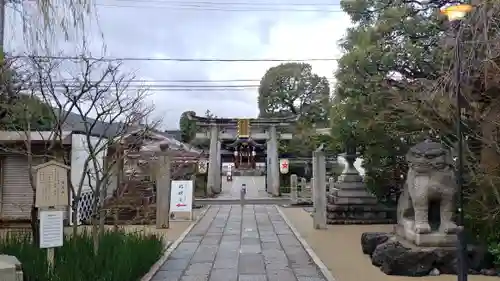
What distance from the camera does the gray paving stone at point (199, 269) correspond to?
7.57 meters

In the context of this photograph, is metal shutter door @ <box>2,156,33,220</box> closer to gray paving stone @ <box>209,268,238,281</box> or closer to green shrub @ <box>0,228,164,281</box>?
green shrub @ <box>0,228,164,281</box>

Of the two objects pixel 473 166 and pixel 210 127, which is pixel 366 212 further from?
pixel 210 127

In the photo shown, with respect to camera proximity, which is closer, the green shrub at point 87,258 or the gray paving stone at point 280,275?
the green shrub at point 87,258

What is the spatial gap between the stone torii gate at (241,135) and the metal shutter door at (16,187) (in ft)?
45.7

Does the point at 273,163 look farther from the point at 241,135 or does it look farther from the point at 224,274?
the point at 224,274

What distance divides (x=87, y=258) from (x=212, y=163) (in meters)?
21.6

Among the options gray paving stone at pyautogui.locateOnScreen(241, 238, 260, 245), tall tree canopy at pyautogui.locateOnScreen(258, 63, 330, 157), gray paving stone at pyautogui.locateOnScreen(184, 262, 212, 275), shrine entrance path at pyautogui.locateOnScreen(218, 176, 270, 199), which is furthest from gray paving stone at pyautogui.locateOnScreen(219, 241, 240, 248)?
tall tree canopy at pyautogui.locateOnScreen(258, 63, 330, 157)

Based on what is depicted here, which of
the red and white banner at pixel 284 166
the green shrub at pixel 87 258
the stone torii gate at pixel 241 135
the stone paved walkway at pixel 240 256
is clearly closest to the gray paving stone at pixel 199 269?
the stone paved walkway at pixel 240 256

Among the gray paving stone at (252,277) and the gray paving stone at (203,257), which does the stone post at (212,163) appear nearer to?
the gray paving stone at (203,257)

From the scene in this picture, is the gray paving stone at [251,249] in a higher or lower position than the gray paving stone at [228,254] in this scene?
higher

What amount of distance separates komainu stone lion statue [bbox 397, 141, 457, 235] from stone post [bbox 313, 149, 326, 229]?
17.2 ft

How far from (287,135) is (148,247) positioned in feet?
80.8

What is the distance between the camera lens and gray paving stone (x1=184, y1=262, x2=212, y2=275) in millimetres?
7570

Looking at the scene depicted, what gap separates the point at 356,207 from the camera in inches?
576
